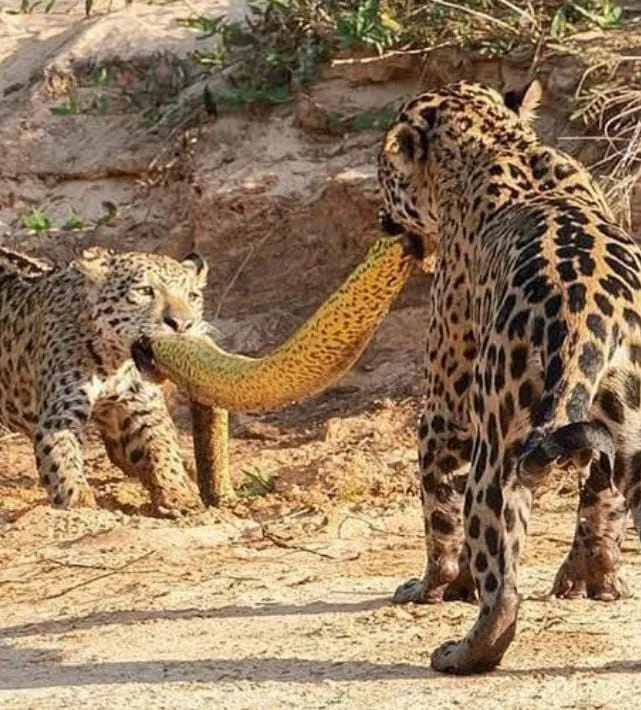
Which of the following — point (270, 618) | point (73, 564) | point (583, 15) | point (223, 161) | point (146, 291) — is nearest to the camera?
point (270, 618)

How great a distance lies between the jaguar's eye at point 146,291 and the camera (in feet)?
39.3

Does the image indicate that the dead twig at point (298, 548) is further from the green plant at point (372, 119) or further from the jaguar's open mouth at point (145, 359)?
the green plant at point (372, 119)

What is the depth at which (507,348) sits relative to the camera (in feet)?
24.4

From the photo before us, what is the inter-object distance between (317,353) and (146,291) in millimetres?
2176

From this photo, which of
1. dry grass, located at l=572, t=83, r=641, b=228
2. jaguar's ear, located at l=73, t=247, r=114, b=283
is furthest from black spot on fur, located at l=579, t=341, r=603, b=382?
dry grass, located at l=572, t=83, r=641, b=228

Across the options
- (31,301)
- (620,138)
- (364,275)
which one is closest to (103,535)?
(364,275)

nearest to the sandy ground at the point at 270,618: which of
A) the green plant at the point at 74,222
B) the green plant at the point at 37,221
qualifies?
the green plant at the point at 74,222

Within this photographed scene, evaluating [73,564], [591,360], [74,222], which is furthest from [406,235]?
[74,222]

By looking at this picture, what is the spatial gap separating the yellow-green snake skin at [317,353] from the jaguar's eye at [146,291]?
1.20m

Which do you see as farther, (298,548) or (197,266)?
(197,266)

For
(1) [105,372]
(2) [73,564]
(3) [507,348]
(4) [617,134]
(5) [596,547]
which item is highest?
(3) [507,348]

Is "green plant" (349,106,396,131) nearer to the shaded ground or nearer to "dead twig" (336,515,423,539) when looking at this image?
the shaded ground

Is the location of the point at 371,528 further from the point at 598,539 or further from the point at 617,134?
the point at 617,134

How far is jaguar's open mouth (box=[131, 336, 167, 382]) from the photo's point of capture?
1174 centimetres
